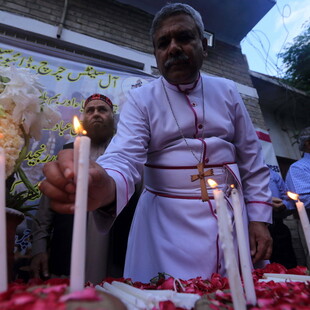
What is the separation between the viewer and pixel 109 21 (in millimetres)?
4535

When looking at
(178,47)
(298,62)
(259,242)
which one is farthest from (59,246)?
(298,62)

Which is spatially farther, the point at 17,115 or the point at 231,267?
the point at 17,115

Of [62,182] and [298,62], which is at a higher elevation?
[298,62]

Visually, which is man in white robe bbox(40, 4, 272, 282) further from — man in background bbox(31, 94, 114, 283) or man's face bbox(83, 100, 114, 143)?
man's face bbox(83, 100, 114, 143)

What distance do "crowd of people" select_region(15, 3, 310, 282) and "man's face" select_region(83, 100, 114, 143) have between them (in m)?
1.19

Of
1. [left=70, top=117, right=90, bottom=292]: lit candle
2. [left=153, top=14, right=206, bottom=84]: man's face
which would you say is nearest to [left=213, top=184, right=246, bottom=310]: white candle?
[left=70, top=117, right=90, bottom=292]: lit candle

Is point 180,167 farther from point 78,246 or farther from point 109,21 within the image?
point 109,21

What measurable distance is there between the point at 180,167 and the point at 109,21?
3.96 metres

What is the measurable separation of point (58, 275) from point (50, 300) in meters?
1.79

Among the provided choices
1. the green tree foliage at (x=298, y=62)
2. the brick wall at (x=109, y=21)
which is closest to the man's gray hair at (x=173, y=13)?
the brick wall at (x=109, y=21)

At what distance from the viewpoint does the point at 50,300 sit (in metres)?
0.42

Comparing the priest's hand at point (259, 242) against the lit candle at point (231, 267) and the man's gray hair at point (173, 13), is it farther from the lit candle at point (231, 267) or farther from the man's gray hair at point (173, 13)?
the man's gray hair at point (173, 13)

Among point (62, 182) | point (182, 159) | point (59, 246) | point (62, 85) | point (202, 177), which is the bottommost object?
point (59, 246)

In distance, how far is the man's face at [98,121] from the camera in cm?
284
